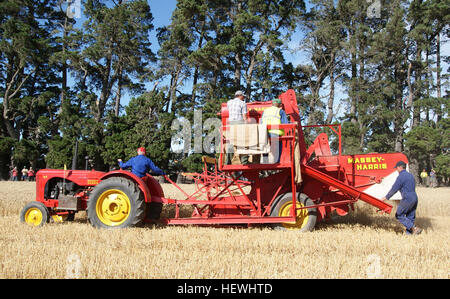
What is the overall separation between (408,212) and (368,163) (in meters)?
1.14

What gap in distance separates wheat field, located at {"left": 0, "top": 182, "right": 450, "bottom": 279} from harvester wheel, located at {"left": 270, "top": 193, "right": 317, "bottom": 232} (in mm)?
238

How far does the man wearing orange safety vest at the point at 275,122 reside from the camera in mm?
5789

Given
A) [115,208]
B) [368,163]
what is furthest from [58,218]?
[368,163]

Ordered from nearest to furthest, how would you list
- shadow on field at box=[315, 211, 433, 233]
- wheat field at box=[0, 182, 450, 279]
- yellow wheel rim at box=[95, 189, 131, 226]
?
wheat field at box=[0, 182, 450, 279], yellow wheel rim at box=[95, 189, 131, 226], shadow on field at box=[315, 211, 433, 233]

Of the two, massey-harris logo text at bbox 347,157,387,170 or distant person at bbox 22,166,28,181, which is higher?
massey-harris logo text at bbox 347,157,387,170

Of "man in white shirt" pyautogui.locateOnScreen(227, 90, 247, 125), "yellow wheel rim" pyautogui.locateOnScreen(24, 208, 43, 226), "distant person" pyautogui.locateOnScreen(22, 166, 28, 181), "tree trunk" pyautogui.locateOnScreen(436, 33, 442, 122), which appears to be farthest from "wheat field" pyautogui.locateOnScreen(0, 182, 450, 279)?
"distant person" pyautogui.locateOnScreen(22, 166, 28, 181)

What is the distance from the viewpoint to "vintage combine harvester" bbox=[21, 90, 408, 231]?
586 centimetres

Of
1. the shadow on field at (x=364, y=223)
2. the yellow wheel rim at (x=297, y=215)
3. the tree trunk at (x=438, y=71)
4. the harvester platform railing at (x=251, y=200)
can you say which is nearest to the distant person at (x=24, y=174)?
the harvester platform railing at (x=251, y=200)

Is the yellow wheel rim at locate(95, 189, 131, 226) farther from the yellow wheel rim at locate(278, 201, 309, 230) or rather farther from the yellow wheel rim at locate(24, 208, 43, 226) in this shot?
the yellow wheel rim at locate(278, 201, 309, 230)

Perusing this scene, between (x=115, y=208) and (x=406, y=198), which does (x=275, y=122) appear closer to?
(x=406, y=198)

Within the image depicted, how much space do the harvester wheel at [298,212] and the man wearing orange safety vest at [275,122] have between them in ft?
2.59

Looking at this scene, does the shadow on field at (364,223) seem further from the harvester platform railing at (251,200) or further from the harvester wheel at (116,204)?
the harvester wheel at (116,204)

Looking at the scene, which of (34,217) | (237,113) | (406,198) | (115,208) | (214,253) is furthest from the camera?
(34,217)

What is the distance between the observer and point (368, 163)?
6.54 meters
